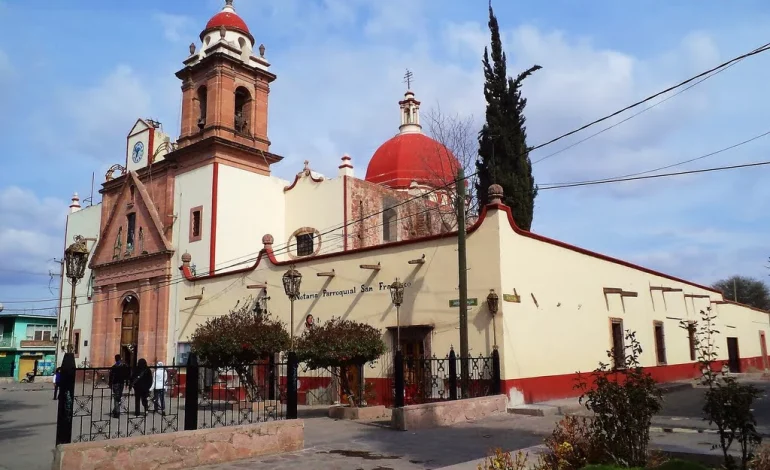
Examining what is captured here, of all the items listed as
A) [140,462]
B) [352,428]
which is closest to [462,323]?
[352,428]

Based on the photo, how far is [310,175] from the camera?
2733 cm

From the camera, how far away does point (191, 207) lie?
1053 inches

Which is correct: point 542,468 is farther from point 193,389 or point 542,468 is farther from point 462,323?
point 462,323

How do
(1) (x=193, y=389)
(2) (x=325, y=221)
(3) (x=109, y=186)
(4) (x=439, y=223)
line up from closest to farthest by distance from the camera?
(1) (x=193, y=389) → (2) (x=325, y=221) → (4) (x=439, y=223) → (3) (x=109, y=186)

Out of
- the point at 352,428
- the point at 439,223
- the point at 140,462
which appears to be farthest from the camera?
the point at 439,223

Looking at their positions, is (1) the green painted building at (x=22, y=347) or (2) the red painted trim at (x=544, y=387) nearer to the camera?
(2) the red painted trim at (x=544, y=387)

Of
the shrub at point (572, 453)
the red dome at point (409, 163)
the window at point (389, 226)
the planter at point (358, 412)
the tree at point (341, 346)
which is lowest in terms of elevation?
the planter at point (358, 412)

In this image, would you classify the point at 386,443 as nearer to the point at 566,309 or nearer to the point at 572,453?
the point at 572,453

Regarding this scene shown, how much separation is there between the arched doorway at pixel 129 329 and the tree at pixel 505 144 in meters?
16.5

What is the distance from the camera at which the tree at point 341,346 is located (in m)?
14.4

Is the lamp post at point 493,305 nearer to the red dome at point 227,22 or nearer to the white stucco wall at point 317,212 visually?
the white stucco wall at point 317,212

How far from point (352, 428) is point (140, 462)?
18.0 feet

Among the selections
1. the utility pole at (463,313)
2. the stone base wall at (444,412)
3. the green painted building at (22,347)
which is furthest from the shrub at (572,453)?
the green painted building at (22,347)

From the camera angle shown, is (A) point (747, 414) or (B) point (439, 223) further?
(B) point (439, 223)
